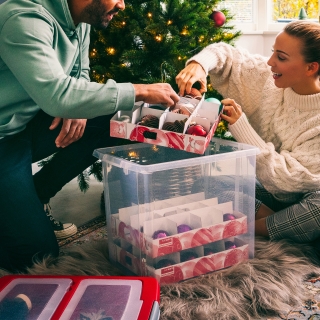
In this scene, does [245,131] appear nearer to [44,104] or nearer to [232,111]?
[232,111]

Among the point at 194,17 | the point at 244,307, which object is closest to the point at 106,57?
the point at 194,17

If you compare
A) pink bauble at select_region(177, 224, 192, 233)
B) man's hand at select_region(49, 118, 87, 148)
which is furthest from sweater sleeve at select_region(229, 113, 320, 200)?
man's hand at select_region(49, 118, 87, 148)

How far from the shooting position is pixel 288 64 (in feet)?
4.50

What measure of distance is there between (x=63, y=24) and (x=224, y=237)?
74cm

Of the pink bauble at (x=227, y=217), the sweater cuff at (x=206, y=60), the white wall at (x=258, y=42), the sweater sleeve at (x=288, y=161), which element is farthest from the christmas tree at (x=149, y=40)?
the white wall at (x=258, y=42)

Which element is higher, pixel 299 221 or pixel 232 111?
pixel 232 111

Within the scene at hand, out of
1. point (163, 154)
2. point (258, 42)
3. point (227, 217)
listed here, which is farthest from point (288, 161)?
point (258, 42)

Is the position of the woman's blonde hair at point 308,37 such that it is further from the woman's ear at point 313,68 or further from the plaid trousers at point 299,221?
the plaid trousers at point 299,221

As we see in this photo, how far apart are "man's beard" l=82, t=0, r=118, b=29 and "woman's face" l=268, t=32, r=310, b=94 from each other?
561mm

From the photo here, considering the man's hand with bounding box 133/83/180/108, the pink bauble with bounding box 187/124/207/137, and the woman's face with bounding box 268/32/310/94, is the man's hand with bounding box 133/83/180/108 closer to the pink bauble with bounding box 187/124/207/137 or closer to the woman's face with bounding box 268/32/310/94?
the pink bauble with bounding box 187/124/207/137

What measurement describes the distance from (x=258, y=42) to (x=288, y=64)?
7.84ft

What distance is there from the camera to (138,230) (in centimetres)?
113

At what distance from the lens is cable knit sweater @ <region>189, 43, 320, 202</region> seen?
1.31 meters

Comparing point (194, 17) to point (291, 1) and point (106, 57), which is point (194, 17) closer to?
point (106, 57)
